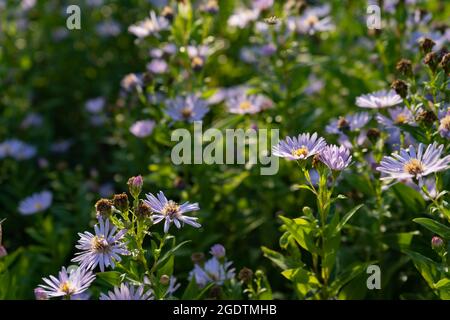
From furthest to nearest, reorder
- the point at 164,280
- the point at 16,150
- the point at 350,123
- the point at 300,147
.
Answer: the point at 16,150 < the point at 350,123 < the point at 300,147 < the point at 164,280

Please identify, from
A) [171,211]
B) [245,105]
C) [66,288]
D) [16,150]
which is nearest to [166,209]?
[171,211]

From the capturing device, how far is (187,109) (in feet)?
9.59

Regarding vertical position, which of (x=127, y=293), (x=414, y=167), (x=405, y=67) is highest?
(x=405, y=67)

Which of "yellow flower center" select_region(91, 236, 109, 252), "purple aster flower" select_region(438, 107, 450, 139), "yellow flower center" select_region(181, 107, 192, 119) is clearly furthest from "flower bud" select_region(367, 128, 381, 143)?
"yellow flower center" select_region(91, 236, 109, 252)

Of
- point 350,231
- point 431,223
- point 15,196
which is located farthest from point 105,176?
point 431,223

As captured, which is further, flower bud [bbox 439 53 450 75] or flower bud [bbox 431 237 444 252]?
flower bud [bbox 439 53 450 75]

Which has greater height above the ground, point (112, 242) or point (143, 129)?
point (143, 129)

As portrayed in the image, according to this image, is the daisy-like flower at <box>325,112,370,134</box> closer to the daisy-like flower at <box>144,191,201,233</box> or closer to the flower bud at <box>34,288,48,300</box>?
the daisy-like flower at <box>144,191,201,233</box>

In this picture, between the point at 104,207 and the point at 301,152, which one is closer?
the point at 104,207

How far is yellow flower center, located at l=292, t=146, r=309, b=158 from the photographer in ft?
6.86

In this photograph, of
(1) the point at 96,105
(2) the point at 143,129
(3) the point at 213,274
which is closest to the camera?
(3) the point at 213,274

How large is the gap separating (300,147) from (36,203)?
1669mm

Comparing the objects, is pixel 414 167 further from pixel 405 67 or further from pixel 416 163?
pixel 405 67

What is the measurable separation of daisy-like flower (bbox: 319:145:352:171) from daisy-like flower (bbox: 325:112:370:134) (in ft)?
1.84
